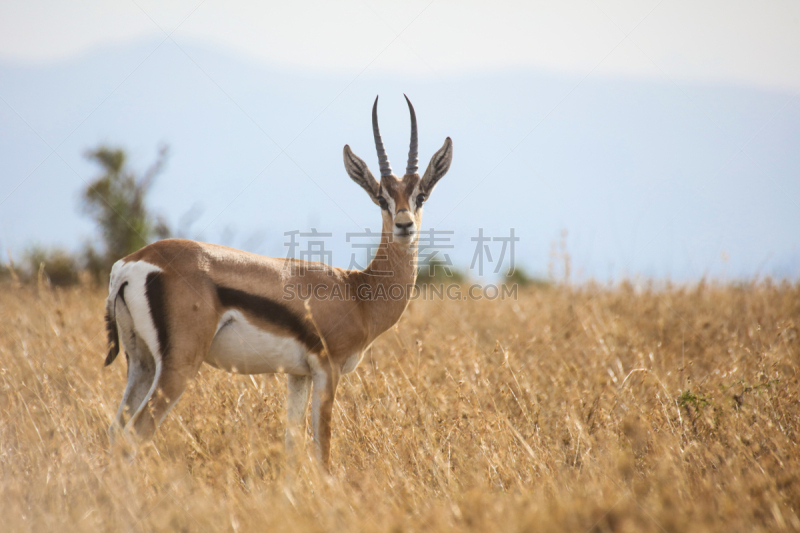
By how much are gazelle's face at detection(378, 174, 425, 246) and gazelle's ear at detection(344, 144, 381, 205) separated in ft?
0.54

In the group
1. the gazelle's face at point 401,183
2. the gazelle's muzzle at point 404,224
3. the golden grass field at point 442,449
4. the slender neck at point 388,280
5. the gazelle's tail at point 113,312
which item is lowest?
the golden grass field at point 442,449

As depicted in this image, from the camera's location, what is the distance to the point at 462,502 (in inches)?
140

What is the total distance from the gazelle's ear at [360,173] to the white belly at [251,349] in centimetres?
184

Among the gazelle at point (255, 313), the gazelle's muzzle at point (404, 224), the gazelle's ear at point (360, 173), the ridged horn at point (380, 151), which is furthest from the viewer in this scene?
A: the gazelle's ear at point (360, 173)

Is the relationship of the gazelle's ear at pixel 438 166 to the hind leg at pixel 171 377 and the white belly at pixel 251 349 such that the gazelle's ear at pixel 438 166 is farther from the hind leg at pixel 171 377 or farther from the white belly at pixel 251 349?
the hind leg at pixel 171 377

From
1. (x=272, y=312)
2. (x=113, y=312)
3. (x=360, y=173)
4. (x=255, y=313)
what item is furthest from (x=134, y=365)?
(x=360, y=173)

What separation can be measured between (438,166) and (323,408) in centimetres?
279

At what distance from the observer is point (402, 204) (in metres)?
5.68

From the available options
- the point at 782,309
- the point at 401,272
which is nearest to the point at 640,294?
the point at 782,309

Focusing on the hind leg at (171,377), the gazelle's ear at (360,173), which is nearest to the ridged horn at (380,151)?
the gazelle's ear at (360,173)

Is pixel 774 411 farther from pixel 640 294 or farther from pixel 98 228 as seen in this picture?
A: pixel 98 228

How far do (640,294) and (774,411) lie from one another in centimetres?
583

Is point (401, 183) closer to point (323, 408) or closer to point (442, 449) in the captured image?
point (323, 408)

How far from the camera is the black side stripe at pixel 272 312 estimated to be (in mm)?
4843
